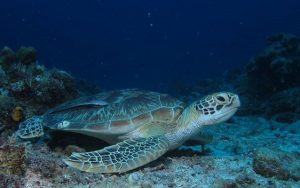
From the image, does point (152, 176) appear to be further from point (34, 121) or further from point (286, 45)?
point (286, 45)

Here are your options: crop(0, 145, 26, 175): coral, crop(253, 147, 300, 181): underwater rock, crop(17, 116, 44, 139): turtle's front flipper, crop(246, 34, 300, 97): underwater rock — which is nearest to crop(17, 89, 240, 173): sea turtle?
crop(17, 116, 44, 139): turtle's front flipper

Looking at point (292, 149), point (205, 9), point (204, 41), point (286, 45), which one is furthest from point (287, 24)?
point (292, 149)

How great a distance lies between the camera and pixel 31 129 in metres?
5.39

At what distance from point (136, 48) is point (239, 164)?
117m

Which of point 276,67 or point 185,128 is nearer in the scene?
point 185,128

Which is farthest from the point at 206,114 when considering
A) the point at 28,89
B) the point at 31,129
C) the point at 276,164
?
the point at 28,89

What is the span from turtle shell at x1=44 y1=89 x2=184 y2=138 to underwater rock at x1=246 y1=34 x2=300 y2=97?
810 centimetres

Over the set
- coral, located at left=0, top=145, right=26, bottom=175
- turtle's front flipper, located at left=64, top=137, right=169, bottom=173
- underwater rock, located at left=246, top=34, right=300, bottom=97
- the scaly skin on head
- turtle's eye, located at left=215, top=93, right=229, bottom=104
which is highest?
underwater rock, located at left=246, top=34, right=300, bottom=97

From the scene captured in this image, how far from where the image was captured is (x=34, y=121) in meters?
5.63

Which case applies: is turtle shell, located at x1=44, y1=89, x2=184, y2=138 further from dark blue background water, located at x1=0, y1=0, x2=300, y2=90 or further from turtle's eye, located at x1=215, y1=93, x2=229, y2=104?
dark blue background water, located at x1=0, y1=0, x2=300, y2=90

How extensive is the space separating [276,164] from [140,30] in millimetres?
129112

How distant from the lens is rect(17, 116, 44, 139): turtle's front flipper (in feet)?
17.4

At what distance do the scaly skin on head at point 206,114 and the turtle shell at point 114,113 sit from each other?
0.93 ft

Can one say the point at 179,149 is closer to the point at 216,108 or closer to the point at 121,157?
the point at 216,108
